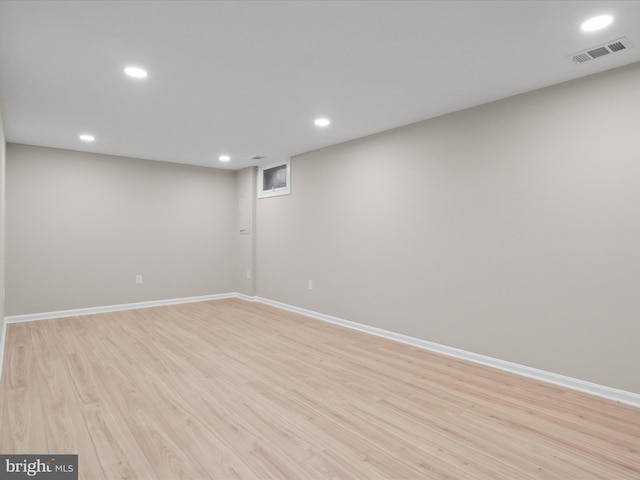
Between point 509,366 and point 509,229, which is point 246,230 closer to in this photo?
point 509,229

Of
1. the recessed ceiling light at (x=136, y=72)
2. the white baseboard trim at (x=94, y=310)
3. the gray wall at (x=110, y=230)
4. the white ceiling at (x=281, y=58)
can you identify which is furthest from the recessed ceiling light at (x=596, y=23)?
the gray wall at (x=110, y=230)

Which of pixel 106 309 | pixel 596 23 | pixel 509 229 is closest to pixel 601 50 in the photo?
pixel 596 23

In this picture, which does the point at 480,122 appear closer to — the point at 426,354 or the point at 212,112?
the point at 426,354

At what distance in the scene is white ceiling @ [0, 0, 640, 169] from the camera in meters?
1.98

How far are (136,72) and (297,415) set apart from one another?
9.01ft

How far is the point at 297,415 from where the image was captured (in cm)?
238

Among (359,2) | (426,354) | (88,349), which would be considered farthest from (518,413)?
(88,349)

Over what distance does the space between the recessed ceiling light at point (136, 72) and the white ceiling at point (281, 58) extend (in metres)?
0.08

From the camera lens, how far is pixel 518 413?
2.42 metres

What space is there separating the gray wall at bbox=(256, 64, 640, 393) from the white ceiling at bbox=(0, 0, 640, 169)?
0.29 metres

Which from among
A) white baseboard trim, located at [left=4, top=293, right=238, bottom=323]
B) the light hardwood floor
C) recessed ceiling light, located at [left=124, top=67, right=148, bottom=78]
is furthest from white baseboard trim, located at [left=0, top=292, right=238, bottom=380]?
recessed ceiling light, located at [left=124, top=67, right=148, bottom=78]

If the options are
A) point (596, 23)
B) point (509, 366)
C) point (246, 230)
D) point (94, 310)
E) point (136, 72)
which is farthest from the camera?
point (246, 230)

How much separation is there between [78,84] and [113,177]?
9.66 ft

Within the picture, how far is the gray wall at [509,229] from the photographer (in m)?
2.62
